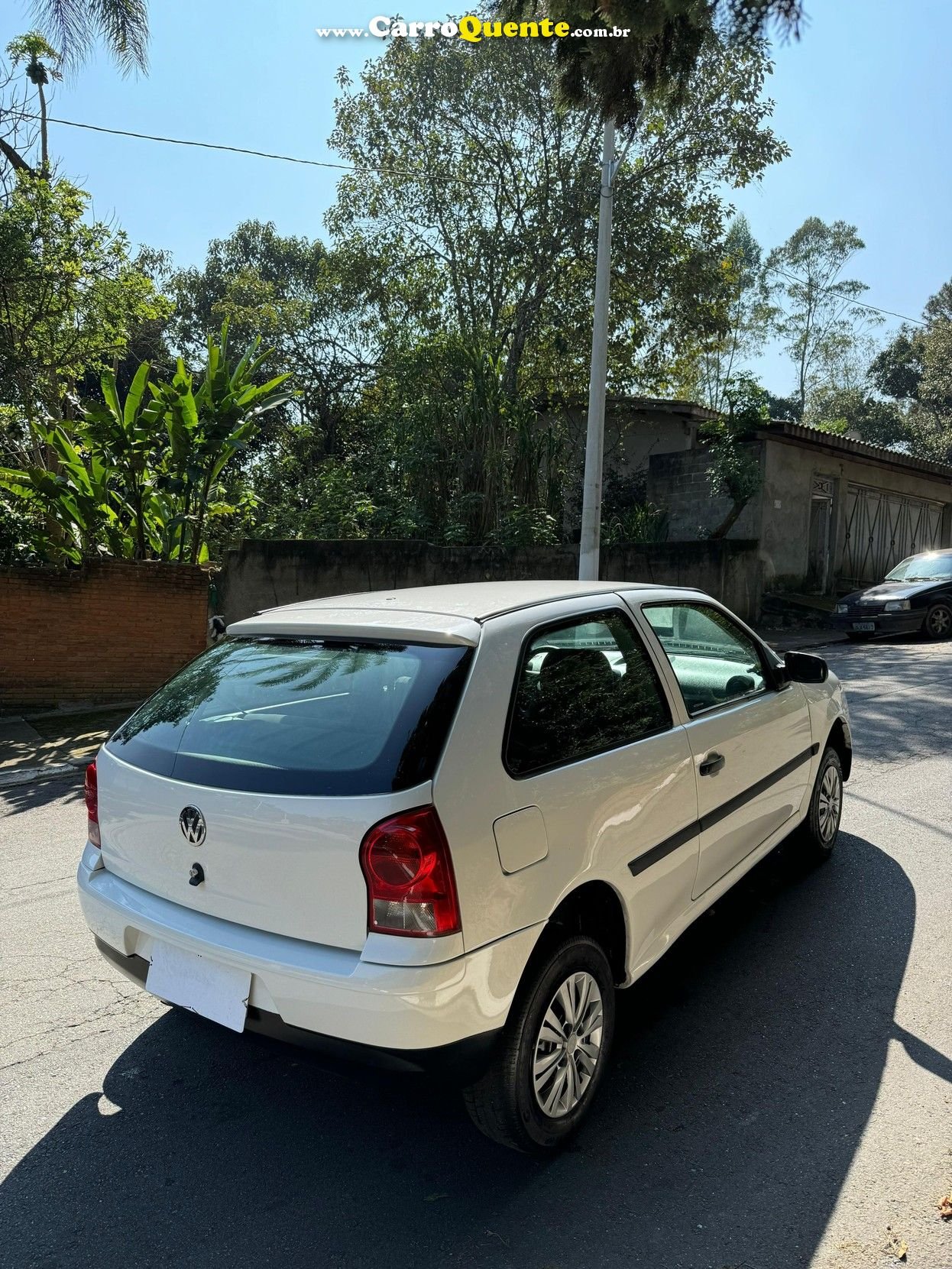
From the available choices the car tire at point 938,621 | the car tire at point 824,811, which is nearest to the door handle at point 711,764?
→ the car tire at point 824,811

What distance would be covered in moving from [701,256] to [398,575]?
9.68 meters

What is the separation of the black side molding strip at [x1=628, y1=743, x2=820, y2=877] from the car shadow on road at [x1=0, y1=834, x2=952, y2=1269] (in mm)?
682

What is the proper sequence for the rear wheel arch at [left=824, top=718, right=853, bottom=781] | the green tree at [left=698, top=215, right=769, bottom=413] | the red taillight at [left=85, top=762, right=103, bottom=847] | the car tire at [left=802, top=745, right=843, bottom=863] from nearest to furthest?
the red taillight at [left=85, top=762, right=103, bottom=847] < the car tire at [left=802, top=745, right=843, bottom=863] < the rear wheel arch at [left=824, top=718, right=853, bottom=781] < the green tree at [left=698, top=215, right=769, bottom=413]

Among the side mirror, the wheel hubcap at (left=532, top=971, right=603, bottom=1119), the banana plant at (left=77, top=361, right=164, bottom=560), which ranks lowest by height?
the wheel hubcap at (left=532, top=971, right=603, bottom=1119)

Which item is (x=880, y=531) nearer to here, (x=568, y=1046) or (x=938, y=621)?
(x=938, y=621)

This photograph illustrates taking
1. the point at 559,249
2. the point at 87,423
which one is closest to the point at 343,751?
the point at 87,423

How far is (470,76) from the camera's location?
16312 millimetres

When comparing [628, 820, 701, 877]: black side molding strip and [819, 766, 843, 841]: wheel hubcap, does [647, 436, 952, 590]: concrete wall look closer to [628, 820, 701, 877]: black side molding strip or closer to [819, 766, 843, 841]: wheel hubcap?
[819, 766, 843, 841]: wheel hubcap

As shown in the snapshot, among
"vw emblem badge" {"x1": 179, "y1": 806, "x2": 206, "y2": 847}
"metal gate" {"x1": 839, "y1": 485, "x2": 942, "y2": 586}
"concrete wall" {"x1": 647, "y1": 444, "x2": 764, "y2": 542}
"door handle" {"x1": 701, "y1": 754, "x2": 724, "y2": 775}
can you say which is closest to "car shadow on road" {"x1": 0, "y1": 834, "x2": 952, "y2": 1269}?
"vw emblem badge" {"x1": 179, "y1": 806, "x2": 206, "y2": 847}

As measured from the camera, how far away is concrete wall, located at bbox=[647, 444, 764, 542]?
17.0m

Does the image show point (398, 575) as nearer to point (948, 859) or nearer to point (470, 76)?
point (948, 859)

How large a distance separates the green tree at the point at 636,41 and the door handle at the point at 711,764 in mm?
6443

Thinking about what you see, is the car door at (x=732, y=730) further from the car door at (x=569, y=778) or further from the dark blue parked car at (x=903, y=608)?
the dark blue parked car at (x=903, y=608)

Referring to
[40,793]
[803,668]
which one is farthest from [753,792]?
[40,793]
